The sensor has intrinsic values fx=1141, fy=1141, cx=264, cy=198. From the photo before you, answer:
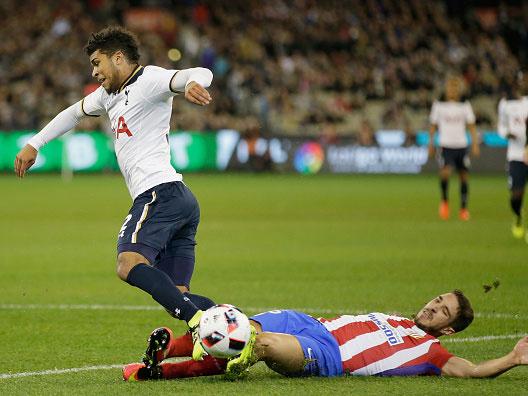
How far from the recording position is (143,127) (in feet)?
25.2

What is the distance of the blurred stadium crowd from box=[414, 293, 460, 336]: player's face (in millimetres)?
26908

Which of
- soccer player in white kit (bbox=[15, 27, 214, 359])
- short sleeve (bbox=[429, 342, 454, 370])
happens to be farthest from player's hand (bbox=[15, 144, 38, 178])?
short sleeve (bbox=[429, 342, 454, 370])

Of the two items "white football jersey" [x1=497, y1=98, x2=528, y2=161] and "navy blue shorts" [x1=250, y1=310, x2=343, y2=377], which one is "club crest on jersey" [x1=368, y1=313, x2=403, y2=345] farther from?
"white football jersey" [x1=497, y1=98, x2=528, y2=161]

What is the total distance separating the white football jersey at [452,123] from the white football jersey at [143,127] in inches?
570

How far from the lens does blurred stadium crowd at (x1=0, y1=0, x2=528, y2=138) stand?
36.3 m

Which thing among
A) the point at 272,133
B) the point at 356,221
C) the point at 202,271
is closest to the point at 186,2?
the point at 272,133

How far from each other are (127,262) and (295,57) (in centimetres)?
3204

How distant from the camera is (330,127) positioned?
115 ft

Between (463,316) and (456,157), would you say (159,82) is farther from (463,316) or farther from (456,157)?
(456,157)

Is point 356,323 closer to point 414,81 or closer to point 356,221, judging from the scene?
point 356,221

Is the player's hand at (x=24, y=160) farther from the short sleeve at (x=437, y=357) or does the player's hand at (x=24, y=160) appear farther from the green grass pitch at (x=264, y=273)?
the short sleeve at (x=437, y=357)

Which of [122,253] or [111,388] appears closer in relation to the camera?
[111,388]

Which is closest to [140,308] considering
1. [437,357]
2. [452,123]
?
[437,357]

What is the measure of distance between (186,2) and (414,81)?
33.4ft
